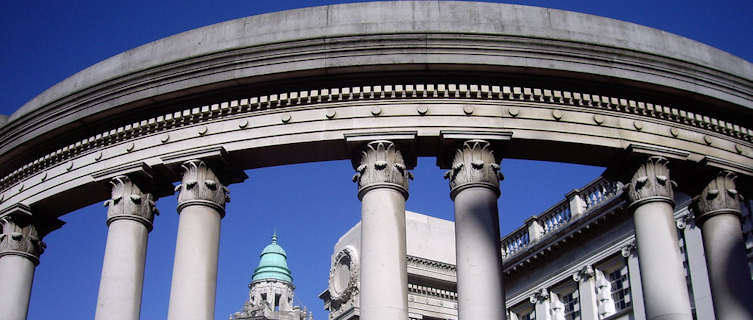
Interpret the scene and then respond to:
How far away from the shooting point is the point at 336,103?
2959cm

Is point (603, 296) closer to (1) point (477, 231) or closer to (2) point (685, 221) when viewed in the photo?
(2) point (685, 221)

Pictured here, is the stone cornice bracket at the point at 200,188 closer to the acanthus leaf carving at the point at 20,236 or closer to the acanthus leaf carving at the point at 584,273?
the acanthus leaf carving at the point at 20,236

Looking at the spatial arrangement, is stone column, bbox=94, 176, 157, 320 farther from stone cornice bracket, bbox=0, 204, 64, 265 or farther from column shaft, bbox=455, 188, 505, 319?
column shaft, bbox=455, 188, 505, 319

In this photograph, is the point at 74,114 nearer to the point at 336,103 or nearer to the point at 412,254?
the point at 336,103

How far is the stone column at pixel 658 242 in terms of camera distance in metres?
27.4

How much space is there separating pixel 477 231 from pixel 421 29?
260 inches

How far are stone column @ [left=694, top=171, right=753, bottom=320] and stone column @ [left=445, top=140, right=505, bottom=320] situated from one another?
7358 mm

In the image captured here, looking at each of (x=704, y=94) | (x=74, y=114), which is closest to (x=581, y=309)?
(x=704, y=94)

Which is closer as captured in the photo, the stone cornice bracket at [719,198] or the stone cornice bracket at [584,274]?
the stone cornice bracket at [719,198]

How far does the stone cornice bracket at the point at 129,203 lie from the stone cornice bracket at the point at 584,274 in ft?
97.1

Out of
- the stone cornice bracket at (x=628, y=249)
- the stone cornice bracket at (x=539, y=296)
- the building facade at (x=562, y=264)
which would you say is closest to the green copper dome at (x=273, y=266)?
the building facade at (x=562, y=264)

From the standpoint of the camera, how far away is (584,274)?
2109 inches

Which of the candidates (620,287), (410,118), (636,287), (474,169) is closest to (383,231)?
(474,169)

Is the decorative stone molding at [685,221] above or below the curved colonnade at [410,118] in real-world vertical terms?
above
